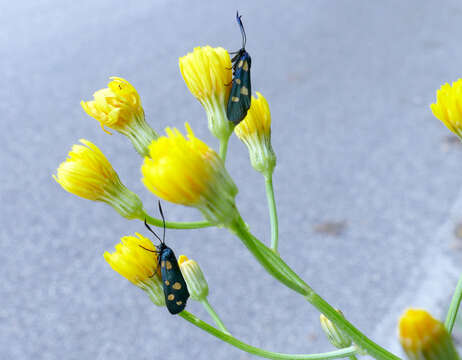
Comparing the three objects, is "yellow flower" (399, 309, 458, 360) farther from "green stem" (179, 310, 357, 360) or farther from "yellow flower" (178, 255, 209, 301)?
"yellow flower" (178, 255, 209, 301)

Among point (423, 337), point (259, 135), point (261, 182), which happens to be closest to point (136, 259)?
point (259, 135)

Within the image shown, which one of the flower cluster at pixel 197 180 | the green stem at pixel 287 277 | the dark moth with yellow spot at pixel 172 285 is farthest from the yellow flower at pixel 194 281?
the green stem at pixel 287 277

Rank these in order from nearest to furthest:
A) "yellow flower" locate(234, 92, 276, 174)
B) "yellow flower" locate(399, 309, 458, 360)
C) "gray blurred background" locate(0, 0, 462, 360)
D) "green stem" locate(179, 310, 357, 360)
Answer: "yellow flower" locate(399, 309, 458, 360) → "green stem" locate(179, 310, 357, 360) → "yellow flower" locate(234, 92, 276, 174) → "gray blurred background" locate(0, 0, 462, 360)

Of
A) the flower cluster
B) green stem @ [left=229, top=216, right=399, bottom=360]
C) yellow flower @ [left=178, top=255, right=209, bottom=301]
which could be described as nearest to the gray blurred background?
yellow flower @ [left=178, top=255, right=209, bottom=301]

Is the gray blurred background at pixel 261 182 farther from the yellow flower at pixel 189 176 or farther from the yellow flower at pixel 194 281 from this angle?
the yellow flower at pixel 189 176

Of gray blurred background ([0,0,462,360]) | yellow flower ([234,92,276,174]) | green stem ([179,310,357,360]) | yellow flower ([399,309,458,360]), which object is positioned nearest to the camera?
yellow flower ([399,309,458,360])

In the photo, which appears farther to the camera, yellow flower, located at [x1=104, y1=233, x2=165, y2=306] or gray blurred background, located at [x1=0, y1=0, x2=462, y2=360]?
gray blurred background, located at [x1=0, y1=0, x2=462, y2=360]
